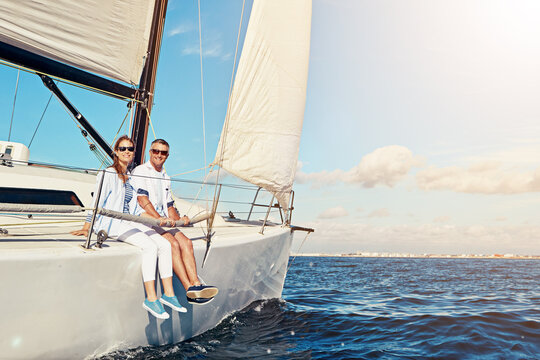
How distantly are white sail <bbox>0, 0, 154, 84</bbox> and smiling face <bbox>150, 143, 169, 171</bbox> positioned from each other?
7.56 feet

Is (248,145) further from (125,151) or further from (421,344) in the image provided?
(421,344)

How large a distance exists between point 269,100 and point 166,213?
3398 mm

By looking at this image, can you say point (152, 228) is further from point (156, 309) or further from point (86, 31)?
point (86, 31)

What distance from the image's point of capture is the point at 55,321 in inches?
109

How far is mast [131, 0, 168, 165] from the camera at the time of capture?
5.87 meters

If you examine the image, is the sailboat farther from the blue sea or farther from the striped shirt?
the striped shirt

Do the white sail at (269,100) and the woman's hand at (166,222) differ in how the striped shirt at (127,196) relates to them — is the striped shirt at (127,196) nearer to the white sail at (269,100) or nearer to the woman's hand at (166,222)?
the woman's hand at (166,222)

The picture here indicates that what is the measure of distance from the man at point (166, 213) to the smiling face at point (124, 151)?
0.16 meters

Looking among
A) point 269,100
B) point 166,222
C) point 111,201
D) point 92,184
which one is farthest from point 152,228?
point 269,100

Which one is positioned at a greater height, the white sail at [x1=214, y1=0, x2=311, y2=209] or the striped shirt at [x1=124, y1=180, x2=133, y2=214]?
the white sail at [x1=214, y1=0, x2=311, y2=209]

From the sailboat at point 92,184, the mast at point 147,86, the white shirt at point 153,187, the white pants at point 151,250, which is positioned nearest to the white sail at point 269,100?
the sailboat at point 92,184

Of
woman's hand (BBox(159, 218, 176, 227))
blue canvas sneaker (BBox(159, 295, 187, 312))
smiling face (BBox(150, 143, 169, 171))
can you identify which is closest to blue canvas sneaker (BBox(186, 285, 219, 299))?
blue canvas sneaker (BBox(159, 295, 187, 312))

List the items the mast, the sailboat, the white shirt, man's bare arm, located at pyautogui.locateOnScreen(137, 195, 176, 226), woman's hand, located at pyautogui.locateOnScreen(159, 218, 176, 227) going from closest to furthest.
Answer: the sailboat → woman's hand, located at pyautogui.locateOnScreen(159, 218, 176, 227) → man's bare arm, located at pyautogui.locateOnScreen(137, 195, 176, 226) → the white shirt → the mast

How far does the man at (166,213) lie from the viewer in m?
3.25
